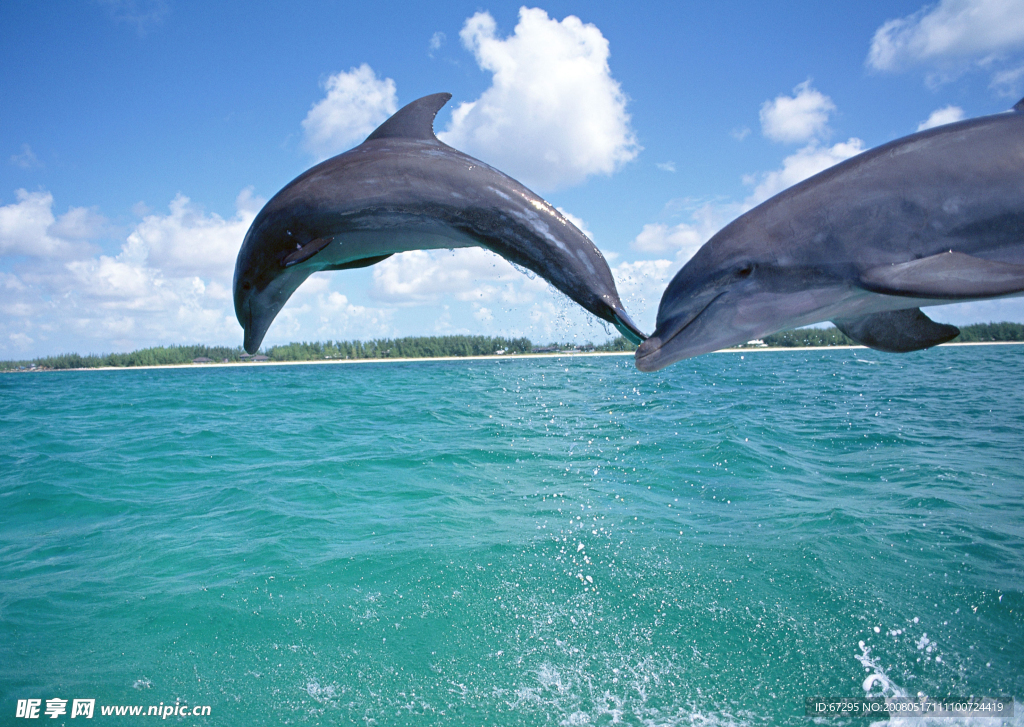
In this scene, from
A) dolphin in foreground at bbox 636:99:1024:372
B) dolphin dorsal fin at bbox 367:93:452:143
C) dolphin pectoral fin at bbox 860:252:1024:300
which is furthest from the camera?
dolphin dorsal fin at bbox 367:93:452:143

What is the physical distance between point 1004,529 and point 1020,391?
22.7 metres

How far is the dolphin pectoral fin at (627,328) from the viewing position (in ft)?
10.1

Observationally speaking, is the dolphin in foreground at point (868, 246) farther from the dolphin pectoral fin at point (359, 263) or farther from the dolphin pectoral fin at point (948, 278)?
the dolphin pectoral fin at point (359, 263)

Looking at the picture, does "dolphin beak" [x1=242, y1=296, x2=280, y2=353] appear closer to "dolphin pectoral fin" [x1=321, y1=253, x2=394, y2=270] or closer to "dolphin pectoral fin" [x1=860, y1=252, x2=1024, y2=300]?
"dolphin pectoral fin" [x1=321, y1=253, x2=394, y2=270]

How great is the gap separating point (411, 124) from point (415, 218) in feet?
2.59

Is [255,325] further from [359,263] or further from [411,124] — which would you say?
[411,124]

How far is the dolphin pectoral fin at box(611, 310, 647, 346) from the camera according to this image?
3.09 meters

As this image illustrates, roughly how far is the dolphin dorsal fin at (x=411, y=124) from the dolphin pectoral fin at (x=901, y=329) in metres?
2.90

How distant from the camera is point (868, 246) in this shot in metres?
2.87

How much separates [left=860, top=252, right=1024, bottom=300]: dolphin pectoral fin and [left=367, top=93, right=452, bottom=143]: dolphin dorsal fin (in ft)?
8.98

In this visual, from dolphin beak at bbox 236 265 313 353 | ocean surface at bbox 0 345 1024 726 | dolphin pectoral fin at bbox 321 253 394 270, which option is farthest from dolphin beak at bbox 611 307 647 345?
ocean surface at bbox 0 345 1024 726

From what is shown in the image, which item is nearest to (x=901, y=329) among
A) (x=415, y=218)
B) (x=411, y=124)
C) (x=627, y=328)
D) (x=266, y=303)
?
(x=627, y=328)

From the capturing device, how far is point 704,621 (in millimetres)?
6469

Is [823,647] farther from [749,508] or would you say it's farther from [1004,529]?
[1004,529]
